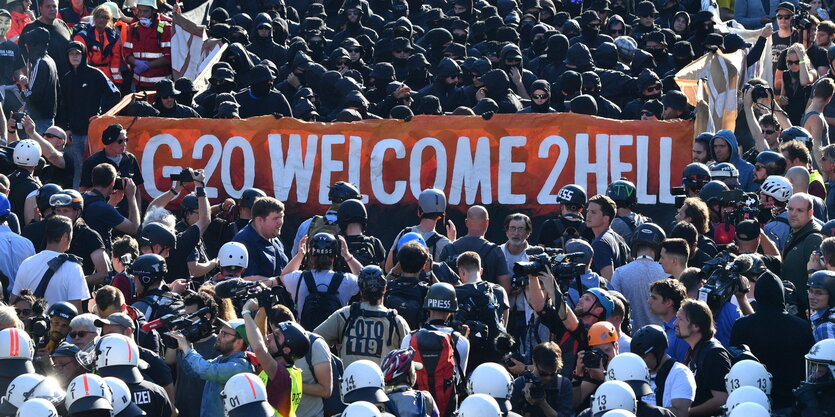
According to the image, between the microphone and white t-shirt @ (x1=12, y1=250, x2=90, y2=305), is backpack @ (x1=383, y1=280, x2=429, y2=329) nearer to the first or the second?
the microphone

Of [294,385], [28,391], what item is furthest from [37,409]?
[294,385]

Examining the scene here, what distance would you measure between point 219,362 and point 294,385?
1.54 ft

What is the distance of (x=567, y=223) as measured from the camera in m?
12.1

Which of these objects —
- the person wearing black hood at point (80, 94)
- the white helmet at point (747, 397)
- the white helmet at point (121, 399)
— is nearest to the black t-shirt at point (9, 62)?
the person wearing black hood at point (80, 94)

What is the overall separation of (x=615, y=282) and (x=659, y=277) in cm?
33

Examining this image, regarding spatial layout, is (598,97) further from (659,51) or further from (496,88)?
(659,51)

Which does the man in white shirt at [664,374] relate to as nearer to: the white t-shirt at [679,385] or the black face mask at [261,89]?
the white t-shirt at [679,385]

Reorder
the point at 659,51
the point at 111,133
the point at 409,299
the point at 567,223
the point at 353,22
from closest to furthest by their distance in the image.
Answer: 1. the point at 409,299
2. the point at 567,223
3. the point at 111,133
4. the point at 659,51
5. the point at 353,22

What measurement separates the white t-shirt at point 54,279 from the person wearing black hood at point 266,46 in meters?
9.00

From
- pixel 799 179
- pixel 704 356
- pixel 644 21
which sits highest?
pixel 644 21

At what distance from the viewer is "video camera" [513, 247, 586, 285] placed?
972 centimetres

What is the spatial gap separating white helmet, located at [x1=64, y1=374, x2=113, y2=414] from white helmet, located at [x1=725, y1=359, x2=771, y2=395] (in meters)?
3.67

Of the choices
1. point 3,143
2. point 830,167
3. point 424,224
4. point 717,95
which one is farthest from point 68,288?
point 717,95

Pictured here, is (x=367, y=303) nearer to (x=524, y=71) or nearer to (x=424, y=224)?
(x=424, y=224)
